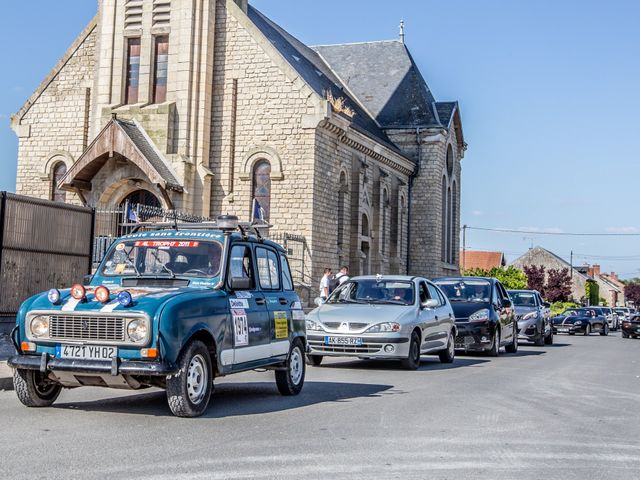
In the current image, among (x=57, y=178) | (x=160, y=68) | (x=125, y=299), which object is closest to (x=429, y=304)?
(x=125, y=299)

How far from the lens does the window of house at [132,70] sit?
3077cm

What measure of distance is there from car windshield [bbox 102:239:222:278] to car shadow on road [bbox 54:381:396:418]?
1.46 metres

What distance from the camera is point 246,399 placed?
10.5 meters

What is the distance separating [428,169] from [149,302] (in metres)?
35.4

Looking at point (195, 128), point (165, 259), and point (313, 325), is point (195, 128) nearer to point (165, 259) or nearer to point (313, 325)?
point (313, 325)

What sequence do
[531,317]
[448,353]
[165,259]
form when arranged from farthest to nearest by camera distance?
[531,317]
[448,353]
[165,259]

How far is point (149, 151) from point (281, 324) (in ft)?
63.2

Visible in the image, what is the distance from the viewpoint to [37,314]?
338 inches

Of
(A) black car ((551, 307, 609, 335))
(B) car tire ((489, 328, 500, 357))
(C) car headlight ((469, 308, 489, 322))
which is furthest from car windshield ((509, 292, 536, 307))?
(A) black car ((551, 307, 609, 335))

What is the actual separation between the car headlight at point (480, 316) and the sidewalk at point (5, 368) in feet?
31.4

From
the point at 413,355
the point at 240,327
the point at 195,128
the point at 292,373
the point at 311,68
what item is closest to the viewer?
the point at 240,327

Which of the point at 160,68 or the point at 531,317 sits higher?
the point at 160,68

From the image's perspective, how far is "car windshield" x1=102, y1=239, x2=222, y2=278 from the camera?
9617 millimetres

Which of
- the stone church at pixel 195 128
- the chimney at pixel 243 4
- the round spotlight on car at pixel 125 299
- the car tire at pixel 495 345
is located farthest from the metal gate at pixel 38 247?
the chimney at pixel 243 4
